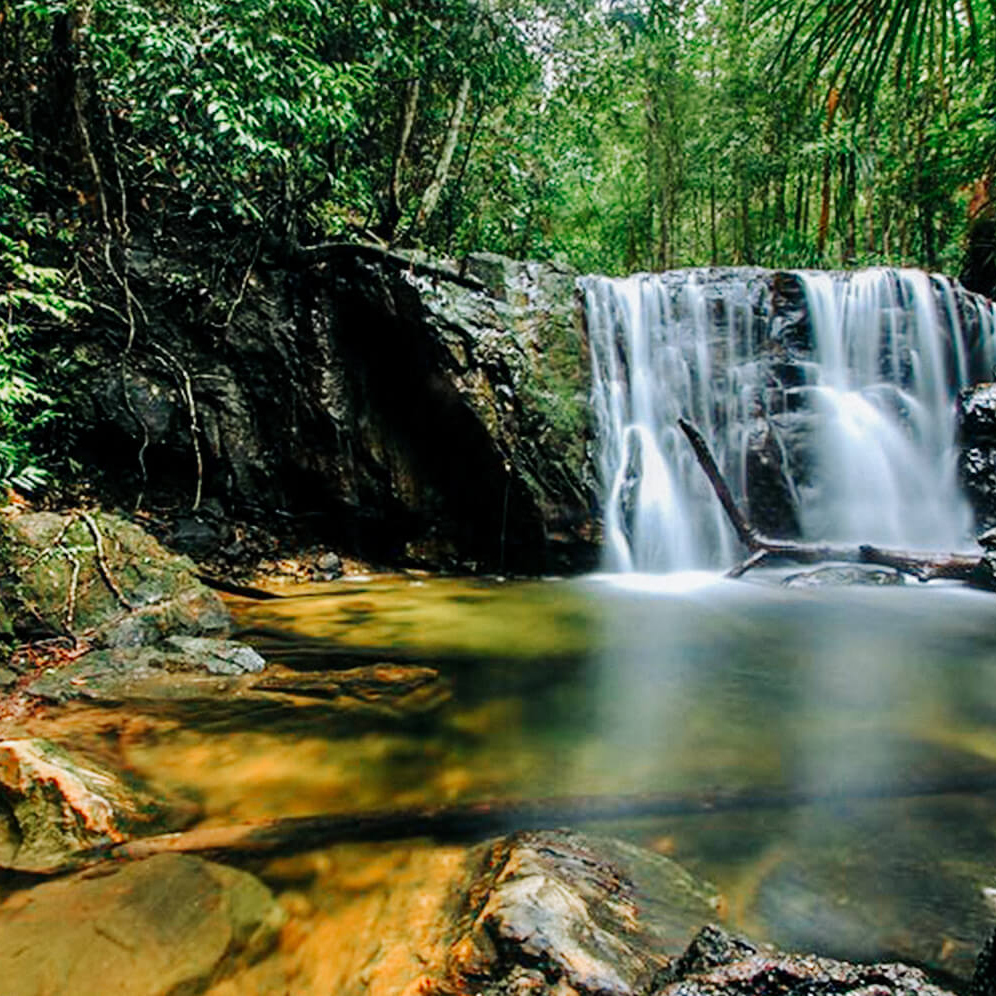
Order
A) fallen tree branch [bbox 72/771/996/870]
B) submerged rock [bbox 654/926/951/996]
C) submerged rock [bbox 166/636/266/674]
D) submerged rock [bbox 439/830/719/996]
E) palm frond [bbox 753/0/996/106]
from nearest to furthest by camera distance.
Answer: submerged rock [bbox 654/926/951/996] → palm frond [bbox 753/0/996/106] → submerged rock [bbox 439/830/719/996] → fallen tree branch [bbox 72/771/996/870] → submerged rock [bbox 166/636/266/674]

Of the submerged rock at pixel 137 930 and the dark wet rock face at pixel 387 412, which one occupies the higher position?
the dark wet rock face at pixel 387 412

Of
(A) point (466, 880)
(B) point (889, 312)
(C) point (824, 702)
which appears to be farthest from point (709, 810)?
(B) point (889, 312)

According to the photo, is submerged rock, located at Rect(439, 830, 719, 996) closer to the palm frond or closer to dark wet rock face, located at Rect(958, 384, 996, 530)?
the palm frond

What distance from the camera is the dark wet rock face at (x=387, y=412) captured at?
697 centimetres

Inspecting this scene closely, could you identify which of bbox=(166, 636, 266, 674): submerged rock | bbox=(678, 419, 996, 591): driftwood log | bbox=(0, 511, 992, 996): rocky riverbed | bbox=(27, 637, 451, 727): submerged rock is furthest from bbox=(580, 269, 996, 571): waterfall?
bbox=(0, 511, 992, 996): rocky riverbed

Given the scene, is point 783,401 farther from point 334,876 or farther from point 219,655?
point 334,876

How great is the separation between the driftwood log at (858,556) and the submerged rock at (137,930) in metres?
5.14

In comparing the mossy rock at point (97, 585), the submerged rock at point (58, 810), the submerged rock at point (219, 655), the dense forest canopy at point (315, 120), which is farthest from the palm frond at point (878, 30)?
the mossy rock at point (97, 585)

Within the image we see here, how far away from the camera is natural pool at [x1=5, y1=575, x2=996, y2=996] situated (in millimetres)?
1871

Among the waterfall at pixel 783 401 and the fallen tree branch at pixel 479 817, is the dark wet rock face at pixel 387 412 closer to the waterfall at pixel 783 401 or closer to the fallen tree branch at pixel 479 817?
the waterfall at pixel 783 401

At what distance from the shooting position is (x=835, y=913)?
74.0 inches

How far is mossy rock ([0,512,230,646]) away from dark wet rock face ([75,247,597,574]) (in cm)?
203

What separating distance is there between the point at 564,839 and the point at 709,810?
654mm

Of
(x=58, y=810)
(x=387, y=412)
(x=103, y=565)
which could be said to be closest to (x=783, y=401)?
(x=387, y=412)
